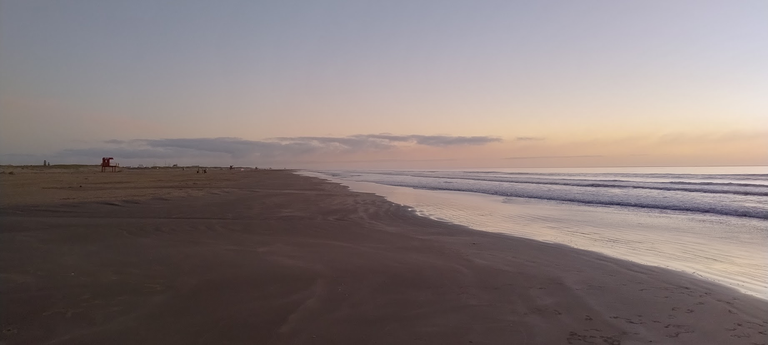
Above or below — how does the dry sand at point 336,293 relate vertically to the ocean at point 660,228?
below

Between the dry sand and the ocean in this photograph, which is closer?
the dry sand

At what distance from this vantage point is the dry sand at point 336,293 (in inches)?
177

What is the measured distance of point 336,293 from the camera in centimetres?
584

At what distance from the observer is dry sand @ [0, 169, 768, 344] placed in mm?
4504

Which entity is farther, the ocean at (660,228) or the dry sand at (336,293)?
the ocean at (660,228)

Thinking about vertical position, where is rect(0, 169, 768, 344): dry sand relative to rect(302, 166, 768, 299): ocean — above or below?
below

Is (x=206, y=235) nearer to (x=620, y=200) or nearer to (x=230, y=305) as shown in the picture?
(x=230, y=305)

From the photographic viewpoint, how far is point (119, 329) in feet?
14.4

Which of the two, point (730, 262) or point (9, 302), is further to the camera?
point (730, 262)

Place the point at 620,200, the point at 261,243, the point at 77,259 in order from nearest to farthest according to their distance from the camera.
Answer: the point at 77,259 → the point at 261,243 → the point at 620,200

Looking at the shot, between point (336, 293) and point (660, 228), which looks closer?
point (336, 293)

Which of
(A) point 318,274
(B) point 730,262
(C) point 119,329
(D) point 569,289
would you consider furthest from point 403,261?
(B) point 730,262

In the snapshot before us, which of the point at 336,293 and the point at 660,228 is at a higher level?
the point at 660,228

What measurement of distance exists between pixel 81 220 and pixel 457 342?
12270 mm
